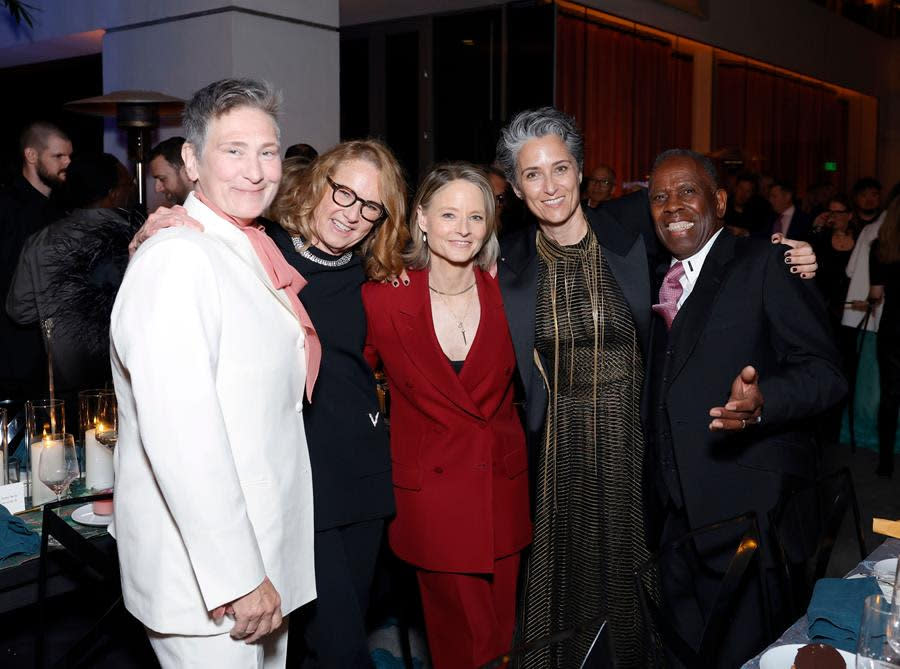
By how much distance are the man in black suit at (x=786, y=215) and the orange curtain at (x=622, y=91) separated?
6.79ft

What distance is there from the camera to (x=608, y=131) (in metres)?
10.1

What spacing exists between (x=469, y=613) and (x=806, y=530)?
3.28ft

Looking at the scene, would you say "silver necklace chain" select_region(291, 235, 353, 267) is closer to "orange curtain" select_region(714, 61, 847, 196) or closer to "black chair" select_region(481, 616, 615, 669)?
"black chair" select_region(481, 616, 615, 669)

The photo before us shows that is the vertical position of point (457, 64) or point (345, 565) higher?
point (457, 64)

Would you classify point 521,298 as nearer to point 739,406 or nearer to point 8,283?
point 739,406

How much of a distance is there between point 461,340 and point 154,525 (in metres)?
1.20

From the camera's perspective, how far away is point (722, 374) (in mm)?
2383

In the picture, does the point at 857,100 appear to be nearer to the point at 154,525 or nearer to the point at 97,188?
the point at 97,188

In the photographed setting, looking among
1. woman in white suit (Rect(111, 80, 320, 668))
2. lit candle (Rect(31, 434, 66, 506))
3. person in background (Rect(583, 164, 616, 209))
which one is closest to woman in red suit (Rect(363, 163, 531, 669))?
woman in white suit (Rect(111, 80, 320, 668))

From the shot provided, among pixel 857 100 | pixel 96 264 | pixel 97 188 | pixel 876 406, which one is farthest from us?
pixel 857 100

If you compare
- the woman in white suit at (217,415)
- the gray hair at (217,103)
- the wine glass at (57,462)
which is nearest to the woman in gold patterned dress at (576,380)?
the woman in white suit at (217,415)

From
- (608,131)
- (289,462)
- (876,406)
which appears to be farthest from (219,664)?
(608,131)

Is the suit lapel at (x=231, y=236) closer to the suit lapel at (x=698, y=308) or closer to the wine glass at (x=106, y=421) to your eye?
the wine glass at (x=106, y=421)

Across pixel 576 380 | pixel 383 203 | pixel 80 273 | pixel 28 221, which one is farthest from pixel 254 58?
pixel 576 380
